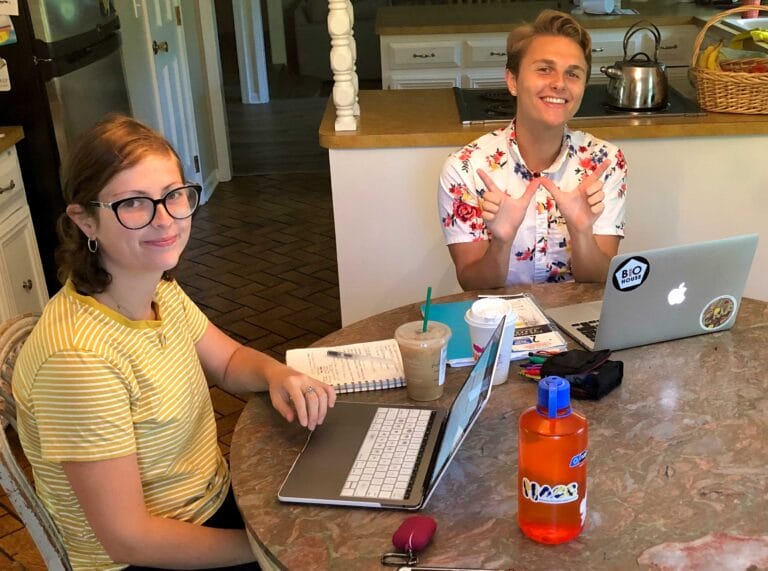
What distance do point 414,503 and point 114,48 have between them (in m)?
2.86

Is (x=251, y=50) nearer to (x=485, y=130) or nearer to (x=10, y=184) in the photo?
(x=10, y=184)

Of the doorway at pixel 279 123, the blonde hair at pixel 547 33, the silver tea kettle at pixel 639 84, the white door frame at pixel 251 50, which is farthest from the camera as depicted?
the white door frame at pixel 251 50

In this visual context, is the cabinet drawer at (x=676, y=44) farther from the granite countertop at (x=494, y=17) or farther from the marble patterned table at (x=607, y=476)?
the marble patterned table at (x=607, y=476)

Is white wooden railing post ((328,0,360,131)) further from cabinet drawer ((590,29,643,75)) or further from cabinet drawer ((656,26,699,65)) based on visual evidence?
cabinet drawer ((656,26,699,65))

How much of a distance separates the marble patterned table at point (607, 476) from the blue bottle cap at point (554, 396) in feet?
0.59

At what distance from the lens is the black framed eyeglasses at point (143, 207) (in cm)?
113

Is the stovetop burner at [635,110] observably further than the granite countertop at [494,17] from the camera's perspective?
No

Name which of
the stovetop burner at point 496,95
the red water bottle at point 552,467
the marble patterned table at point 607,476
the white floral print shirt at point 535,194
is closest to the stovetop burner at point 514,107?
the stovetop burner at point 496,95

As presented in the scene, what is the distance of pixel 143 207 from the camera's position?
3.77ft

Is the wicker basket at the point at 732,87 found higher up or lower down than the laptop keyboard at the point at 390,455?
higher up

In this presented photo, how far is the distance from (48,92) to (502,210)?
1.78 meters

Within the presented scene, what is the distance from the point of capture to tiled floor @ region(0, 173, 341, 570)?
2.81m

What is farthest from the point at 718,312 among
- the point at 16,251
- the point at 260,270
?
the point at 260,270

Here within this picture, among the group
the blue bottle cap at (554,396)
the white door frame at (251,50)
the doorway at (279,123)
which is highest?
the blue bottle cap at (554,396)
